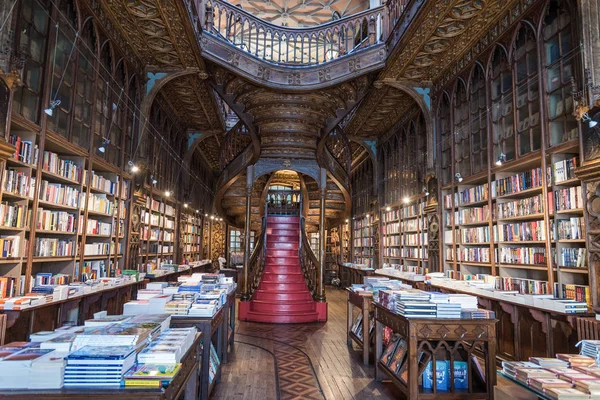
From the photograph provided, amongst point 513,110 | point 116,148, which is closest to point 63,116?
point 116,148

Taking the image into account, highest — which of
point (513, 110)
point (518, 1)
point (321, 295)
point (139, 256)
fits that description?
point (518, 1)

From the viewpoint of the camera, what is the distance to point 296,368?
14.3ft

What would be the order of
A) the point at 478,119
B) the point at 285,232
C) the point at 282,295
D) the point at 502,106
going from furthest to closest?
the point at 285,232 < the point at 282,295 < the point at 478,119 < the point at 502,106

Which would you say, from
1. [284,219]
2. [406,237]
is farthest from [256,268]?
[406,237]

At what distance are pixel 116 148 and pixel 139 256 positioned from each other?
83.5 inches

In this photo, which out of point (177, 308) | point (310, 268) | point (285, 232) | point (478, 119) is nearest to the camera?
point (177, 308)

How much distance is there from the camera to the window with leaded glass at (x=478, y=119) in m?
5.90

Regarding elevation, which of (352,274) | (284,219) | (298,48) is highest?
(298,48)

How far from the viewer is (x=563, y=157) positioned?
4.40 metres

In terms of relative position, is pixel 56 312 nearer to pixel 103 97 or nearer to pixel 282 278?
pixel 103 97

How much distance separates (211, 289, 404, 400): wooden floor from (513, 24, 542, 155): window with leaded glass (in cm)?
323

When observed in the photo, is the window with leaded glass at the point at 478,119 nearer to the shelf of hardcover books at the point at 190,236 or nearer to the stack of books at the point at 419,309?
the stack of books at the point at 419,309

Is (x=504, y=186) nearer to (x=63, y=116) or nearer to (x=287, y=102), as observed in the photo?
(x=287, y=102)

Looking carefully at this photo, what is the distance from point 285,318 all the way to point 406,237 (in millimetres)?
3291
